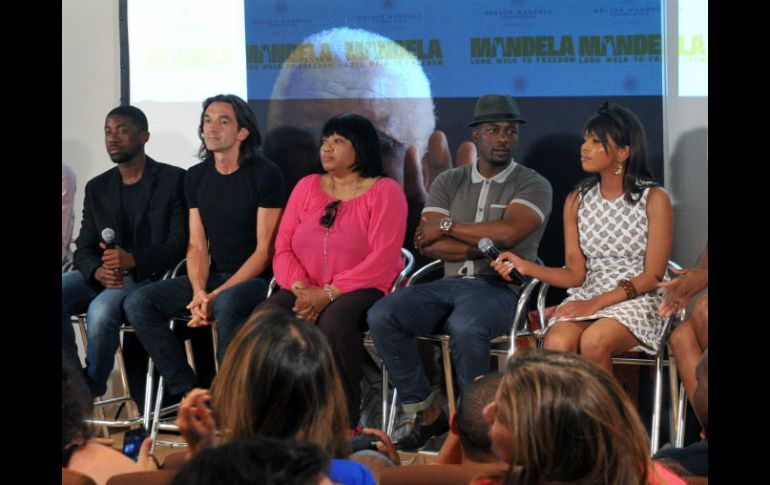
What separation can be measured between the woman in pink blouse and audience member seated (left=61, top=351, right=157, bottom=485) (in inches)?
83.7

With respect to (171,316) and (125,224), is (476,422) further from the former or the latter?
(125,224)

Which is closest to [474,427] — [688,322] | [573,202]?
[688,322]

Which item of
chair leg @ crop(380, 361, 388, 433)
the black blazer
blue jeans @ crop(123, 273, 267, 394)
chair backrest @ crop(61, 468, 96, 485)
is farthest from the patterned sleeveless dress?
chair backrest @ crop(61, 468, 96, 485)

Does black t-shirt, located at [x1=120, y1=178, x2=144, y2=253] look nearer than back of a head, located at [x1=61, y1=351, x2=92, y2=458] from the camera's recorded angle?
No

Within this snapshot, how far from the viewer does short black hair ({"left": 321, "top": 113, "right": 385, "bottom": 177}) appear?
5.24 meters

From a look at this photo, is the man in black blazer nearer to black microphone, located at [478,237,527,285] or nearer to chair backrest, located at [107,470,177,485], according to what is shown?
black microphone, located at [478,237,527,285]

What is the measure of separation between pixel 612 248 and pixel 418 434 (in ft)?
3.84

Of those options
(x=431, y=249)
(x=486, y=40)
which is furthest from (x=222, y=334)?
(x=486, y=40)

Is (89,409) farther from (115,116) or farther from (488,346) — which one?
(115,116)

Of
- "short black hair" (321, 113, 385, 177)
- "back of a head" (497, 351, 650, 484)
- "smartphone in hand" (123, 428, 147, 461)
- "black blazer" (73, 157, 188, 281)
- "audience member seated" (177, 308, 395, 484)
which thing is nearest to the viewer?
"back of a head" (497, 351, 650, 484)

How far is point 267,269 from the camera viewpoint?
5.69 m

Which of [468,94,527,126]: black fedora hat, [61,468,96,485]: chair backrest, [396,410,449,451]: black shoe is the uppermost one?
[468,94,527,126]: black fedora hat

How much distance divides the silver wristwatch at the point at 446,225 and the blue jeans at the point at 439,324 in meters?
0.26

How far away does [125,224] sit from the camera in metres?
5.67
